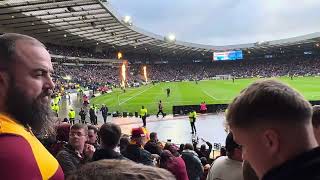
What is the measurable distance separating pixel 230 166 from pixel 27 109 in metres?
2.15

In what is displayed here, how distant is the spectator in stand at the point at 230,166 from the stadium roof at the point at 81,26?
134ft

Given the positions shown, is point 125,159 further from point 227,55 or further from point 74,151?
point 227,55

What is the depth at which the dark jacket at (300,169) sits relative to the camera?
177 centimetres

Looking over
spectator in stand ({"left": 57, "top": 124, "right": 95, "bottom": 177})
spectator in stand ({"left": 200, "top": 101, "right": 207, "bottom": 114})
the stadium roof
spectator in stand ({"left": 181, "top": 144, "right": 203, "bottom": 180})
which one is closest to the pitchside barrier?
spectator in stand ({"left": 200, "top": 101, "right": 207, "bottom": 114})

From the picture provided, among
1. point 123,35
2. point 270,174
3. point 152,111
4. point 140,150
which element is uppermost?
point 123,35

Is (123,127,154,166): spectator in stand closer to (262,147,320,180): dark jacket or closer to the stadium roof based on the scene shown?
(262,147,320,180): dark jacket

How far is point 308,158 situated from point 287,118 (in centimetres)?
22

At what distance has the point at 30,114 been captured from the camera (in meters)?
2.71

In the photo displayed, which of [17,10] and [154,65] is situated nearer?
[17,10]

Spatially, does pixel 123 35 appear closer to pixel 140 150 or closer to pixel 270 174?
pixel 140 150

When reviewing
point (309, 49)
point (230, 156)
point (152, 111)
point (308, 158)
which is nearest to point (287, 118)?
point (308, 158)

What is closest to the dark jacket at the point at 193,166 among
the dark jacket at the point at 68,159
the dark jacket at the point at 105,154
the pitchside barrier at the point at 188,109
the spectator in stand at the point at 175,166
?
the spectator in stand at the point at 175,166

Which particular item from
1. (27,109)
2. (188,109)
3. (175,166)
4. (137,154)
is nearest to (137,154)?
(137,154)

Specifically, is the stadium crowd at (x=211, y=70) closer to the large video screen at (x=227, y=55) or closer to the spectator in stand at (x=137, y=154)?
the large video screen at (x=227, y=55)
